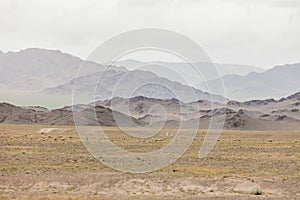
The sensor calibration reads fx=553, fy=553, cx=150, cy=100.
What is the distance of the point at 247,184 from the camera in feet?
106

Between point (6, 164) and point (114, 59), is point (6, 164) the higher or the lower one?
the lower one

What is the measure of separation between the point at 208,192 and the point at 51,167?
13.9 metres

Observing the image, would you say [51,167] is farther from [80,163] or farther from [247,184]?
[247,184]

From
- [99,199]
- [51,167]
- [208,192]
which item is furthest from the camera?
[51,167]

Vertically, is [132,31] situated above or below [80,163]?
above

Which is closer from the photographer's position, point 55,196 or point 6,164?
point 55,196

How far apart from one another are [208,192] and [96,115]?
122m

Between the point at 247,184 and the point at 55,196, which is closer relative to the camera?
the point at 55,196

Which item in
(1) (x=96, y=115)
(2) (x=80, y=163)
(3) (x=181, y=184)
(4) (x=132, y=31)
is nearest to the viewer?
(3) (x=181, y=184)

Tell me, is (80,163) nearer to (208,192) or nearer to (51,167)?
(51,167)

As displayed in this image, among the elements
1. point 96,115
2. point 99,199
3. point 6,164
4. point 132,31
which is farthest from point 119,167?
point 96,115

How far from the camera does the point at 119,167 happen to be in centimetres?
4106

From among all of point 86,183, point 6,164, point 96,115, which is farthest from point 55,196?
point 96,115

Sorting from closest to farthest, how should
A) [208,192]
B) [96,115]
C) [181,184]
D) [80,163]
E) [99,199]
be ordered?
1. [99,199]
2. [208,192]
3. [181,184]
4. [80,163]
5. [96,115]
